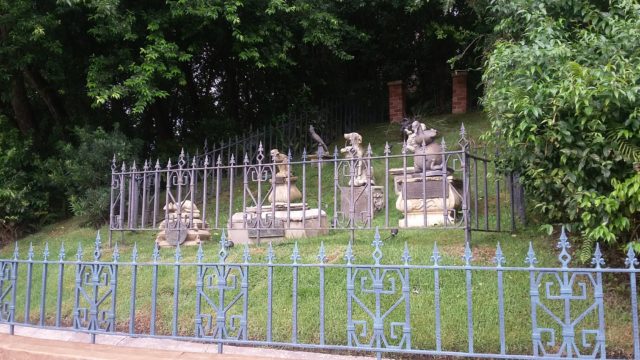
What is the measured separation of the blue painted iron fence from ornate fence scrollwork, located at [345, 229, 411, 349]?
0.01m

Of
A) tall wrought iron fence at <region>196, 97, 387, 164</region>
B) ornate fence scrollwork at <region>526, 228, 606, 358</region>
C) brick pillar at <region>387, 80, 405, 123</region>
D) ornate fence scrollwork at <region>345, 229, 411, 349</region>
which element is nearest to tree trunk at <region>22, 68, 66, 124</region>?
tall wrought iron fence at <region>196, 97, 387, 164</region>

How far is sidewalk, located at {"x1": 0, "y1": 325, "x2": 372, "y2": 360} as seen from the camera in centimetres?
427

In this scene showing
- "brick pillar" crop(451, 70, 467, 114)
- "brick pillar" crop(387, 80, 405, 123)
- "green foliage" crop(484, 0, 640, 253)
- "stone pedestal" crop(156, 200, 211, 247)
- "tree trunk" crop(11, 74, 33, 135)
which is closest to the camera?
"green foliage" crop(484, 0, 640, 253)

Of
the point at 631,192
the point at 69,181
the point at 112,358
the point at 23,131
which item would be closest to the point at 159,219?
the point at 69,181

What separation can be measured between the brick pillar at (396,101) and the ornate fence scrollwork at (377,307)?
406 inches

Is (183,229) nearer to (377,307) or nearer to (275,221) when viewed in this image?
(275,221)

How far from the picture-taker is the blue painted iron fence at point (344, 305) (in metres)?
3.97

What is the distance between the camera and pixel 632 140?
4.51 meters

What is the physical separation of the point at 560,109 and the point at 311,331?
294 centimetres

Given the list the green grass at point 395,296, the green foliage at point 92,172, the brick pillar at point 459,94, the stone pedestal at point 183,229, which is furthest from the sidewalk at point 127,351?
the brick pillar at point 459,94

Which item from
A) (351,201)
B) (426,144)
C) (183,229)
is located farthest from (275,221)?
(426,144)

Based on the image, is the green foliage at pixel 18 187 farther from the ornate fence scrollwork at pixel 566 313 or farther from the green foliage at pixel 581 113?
the ornate fence scrollwork at pixel 566 313

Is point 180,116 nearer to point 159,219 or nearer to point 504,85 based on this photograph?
point 159,219

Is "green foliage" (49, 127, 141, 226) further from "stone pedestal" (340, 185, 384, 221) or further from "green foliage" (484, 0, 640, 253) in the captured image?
"green foliage" (484, 0, 640, 253)
